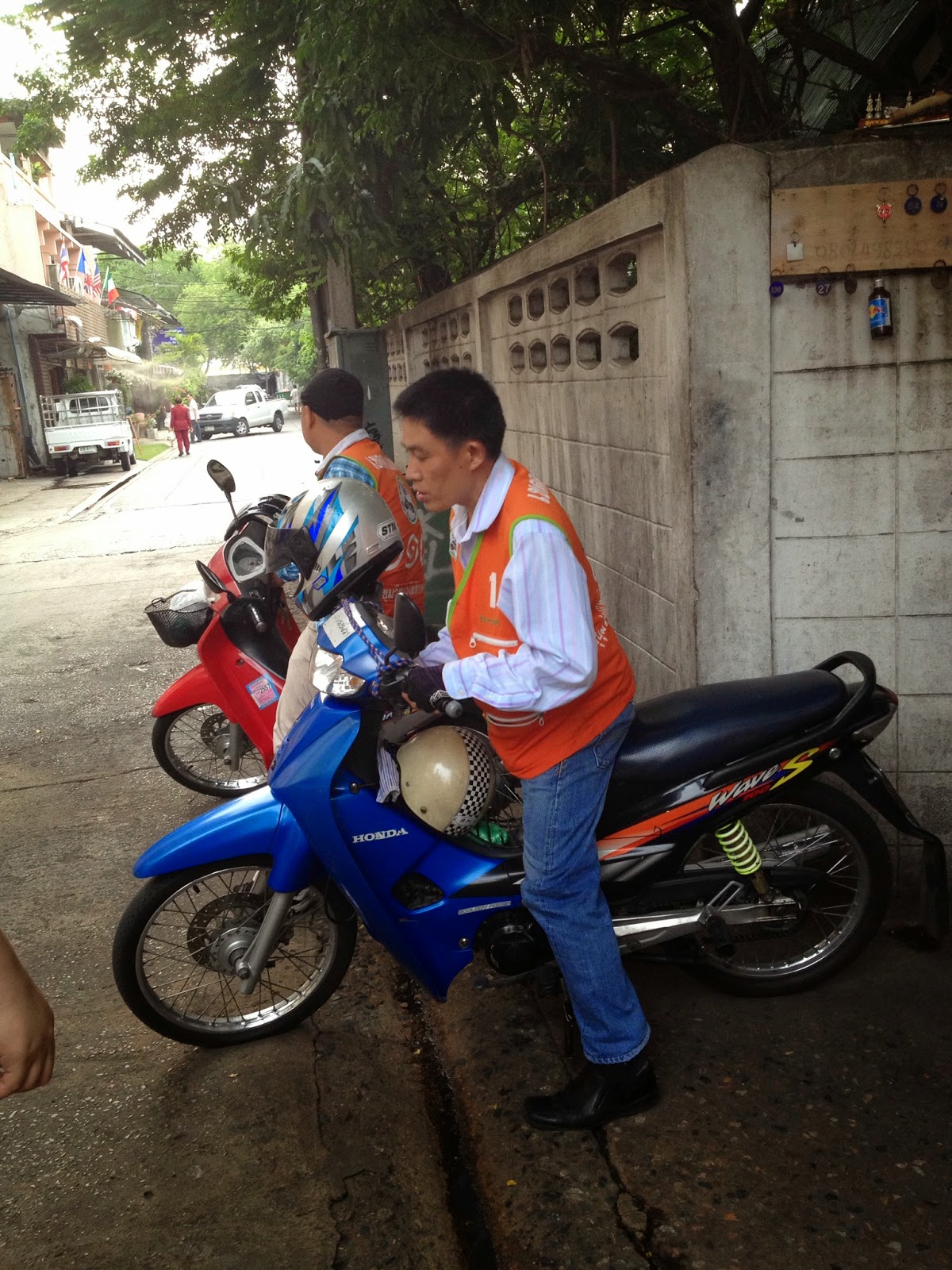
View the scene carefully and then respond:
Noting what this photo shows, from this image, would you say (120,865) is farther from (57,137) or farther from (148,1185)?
(57,137)

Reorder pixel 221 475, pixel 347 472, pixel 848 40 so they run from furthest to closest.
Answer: pixel 848 40, pixel 221 475, pixel 347 472

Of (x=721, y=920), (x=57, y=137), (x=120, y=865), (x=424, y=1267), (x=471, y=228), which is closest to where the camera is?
(x=424, y=1267)

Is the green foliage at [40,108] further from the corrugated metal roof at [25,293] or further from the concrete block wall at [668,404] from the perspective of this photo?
the concrete block wall at [668,404]

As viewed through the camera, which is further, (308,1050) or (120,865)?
(120,865)

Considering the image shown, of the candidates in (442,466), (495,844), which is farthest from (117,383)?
(442,466)

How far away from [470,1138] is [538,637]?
4.42 ft

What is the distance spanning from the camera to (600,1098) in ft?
8.87

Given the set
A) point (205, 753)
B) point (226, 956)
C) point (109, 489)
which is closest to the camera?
point (226, 956)

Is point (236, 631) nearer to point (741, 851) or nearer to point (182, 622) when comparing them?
point (182, 622)

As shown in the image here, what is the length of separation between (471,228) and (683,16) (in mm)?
3544

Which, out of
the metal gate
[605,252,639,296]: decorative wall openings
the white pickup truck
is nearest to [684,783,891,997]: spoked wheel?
[605,252,639,296]: decorative wall openings

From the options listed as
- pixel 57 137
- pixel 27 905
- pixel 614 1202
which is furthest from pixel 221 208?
pixel 614 1202

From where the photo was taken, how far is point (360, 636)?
2.62 meters

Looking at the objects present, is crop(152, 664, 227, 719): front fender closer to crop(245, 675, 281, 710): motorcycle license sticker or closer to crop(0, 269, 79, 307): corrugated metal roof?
crop(245, 675, 281, 710): motorcycle license sticker
